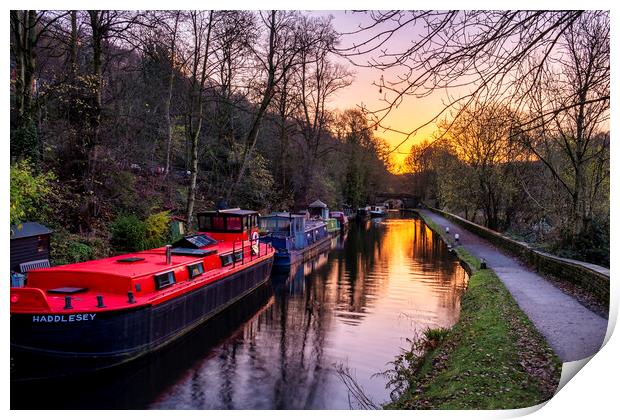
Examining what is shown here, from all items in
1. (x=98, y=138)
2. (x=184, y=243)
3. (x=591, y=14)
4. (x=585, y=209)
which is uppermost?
(x=591, y=14)

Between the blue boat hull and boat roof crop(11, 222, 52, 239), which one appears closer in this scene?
boat roof crop(11, 222, 52, 239)

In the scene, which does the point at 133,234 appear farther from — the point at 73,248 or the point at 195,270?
the point at 195,270

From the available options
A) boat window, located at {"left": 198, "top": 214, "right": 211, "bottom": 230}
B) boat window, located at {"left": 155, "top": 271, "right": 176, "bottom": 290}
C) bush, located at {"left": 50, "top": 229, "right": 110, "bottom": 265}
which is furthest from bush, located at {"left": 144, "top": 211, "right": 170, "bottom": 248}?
boat window, located at {"left": 155, "top": 271, "right": 176, "bottom": 290}

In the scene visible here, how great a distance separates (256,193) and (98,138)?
42.0 ft

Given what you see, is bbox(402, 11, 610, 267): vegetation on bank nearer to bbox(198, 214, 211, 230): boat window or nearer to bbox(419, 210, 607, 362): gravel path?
bbox(419, 210, 607, 362): gravel path

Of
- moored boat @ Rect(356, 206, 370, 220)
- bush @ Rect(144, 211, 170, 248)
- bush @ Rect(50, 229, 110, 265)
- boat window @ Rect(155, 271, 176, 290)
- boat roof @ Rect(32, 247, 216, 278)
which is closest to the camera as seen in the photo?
boat roof @ Rect(32, 247, 216, 278)

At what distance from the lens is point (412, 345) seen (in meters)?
10.6

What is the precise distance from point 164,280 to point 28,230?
2830 mm

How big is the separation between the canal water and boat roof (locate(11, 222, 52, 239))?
2.80 meters

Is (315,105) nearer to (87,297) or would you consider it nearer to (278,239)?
(278,239)

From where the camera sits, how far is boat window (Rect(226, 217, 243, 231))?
15898 millimetres

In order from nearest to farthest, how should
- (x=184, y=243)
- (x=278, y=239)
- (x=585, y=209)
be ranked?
(x=184, y=243) < (x=585, y=209) < (x=278, y=239)

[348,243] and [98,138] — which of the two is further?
[348,243]
